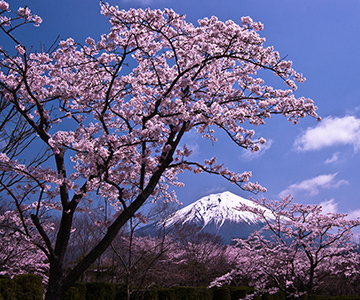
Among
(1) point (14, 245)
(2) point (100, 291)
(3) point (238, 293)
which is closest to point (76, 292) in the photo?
(2) point (100, 291)

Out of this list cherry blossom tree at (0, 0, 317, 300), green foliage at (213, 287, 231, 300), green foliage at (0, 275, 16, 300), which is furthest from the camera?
green foliage at (213, 287, 231, 300)

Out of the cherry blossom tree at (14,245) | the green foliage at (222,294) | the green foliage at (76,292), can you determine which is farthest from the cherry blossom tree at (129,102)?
the green foliage at (222,294)

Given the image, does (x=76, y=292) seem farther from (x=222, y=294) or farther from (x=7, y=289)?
(x=222, y=294)

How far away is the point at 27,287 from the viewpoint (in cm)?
861

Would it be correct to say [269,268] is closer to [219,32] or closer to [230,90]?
[230,90]

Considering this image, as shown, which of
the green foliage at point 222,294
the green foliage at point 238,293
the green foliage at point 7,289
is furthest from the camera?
the green foliage at point 238,293

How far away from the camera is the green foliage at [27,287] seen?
8.41 meters

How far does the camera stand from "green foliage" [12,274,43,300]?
841 cm

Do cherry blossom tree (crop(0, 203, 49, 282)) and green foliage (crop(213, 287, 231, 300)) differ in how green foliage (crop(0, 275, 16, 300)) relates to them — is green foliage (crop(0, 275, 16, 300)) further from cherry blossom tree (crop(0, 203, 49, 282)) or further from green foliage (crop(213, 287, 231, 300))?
green foliage (crop(213, 287, 231, 300))

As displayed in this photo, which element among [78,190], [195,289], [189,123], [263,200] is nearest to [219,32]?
[189,123]

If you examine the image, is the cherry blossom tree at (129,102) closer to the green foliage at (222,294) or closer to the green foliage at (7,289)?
the green foliage at (7,289)

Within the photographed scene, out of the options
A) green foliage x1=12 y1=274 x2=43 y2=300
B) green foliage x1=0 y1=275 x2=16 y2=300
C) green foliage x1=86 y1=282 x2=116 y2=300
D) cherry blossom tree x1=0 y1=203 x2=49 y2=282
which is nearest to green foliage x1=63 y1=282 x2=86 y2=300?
green foliage x1=86 y1=282 x2=116 y2=300

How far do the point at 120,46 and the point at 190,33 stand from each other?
1.36 m

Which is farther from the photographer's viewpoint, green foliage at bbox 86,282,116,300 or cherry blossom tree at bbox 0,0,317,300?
green foliage at bbox 86,282,116,300
